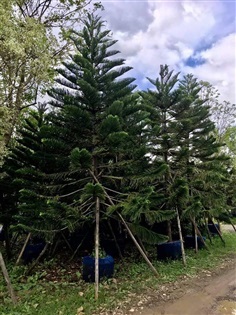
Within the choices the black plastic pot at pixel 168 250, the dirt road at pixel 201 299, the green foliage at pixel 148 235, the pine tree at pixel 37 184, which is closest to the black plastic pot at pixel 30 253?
the pine tree at pixel 37 184

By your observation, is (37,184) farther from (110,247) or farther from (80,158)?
(110,247)

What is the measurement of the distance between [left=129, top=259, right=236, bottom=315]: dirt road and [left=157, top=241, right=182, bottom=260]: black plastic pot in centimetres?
118

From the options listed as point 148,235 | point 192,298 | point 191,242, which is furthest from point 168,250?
point 192,298

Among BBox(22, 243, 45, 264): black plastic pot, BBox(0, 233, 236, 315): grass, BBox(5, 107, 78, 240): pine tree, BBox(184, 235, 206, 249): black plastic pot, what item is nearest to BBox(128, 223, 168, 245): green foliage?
BBox(0, 233, 236, 315): grass

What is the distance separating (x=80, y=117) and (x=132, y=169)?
1.53m

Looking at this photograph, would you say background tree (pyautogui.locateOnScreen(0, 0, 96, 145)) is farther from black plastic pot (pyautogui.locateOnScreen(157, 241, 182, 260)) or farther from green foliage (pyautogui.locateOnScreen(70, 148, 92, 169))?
black plastic pot (pyautogui.locateOnScreen(157, 241, 182, 260))

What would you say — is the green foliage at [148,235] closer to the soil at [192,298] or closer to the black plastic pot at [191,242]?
the soil at [192,298]

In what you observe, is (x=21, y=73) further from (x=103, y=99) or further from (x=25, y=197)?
(x=25, y=197)

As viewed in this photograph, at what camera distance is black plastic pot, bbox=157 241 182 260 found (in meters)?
6.55

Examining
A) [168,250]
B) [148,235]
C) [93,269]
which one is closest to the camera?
[93,269]

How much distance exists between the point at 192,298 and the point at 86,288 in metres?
1.76

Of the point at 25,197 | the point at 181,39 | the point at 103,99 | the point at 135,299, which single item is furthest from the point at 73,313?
the point at 181,39

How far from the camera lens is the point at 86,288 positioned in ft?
15.3

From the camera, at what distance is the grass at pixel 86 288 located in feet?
13.0
